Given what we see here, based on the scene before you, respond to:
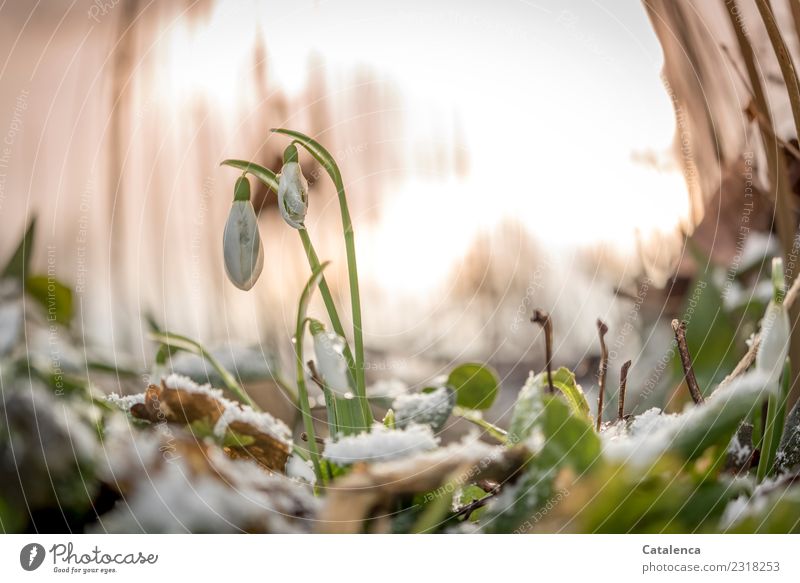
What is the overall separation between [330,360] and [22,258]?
0.21 meters

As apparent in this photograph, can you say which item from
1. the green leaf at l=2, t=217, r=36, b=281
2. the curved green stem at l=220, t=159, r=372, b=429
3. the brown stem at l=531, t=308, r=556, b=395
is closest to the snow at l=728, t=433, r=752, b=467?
the brown stem at l=531, t=308, r=556, b=395

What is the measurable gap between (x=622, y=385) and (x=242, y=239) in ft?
0.89

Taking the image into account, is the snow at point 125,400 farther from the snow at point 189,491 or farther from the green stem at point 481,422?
the green stem at point 481,422

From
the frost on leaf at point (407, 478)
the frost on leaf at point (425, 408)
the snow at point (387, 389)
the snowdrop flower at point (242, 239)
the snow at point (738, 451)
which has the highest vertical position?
the snowdrop flower at point (242, 239)

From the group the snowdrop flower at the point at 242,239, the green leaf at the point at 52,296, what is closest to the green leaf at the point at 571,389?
the snowdrop flower at the point at 242,239

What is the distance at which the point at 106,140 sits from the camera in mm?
530

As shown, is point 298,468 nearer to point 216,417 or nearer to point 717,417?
point 216,417

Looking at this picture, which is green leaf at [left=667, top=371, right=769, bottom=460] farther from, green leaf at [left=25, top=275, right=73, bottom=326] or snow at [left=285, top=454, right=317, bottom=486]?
green leaf at [left=25, top=275, right=73, bottom=326]

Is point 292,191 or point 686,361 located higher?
point 292,191

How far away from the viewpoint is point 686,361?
0.53 meters

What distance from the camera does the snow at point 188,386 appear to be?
519 mm

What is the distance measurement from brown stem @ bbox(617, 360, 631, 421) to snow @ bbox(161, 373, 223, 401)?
0.26 metres

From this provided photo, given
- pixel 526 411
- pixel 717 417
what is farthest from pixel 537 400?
pixel 717 417

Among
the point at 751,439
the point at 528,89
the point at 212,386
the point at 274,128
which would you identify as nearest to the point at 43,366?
the point at 212,386
